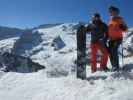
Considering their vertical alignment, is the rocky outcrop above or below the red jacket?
below

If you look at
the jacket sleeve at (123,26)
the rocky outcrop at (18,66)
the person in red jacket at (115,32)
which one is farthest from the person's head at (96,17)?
the rocky outcrop at (18,66)

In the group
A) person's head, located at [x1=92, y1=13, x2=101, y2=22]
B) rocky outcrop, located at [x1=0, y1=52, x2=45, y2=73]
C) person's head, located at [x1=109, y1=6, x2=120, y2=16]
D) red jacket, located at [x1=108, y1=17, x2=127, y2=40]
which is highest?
person's head, located at [x1=109, y1=6, x2=120, y2=16]

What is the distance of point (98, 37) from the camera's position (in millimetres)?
10523

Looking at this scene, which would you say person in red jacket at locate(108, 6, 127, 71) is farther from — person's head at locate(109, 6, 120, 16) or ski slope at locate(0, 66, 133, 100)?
ski slope at locate(0, 66, 133, 100)

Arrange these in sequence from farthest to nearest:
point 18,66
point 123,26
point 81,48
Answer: point 18,66, point 123,26, point 81,48

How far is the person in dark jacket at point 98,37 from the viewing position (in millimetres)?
10484

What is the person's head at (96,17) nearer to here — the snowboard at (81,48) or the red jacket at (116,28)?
the red jacket at (116,28)

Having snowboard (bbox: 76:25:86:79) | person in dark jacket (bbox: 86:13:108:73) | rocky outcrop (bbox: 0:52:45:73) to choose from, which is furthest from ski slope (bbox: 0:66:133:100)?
rocky outcrop (bbox: 0:52:45:73)

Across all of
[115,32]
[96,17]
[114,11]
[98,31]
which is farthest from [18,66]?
[114,11]

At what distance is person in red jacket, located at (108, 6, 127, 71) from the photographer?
10.1 meters

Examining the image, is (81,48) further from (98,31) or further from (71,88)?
(71,88)

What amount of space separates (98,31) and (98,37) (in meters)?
0.23

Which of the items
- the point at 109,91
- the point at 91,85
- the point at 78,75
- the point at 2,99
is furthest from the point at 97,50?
the point at 2,99

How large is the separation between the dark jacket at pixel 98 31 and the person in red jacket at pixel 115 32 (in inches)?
8.4
